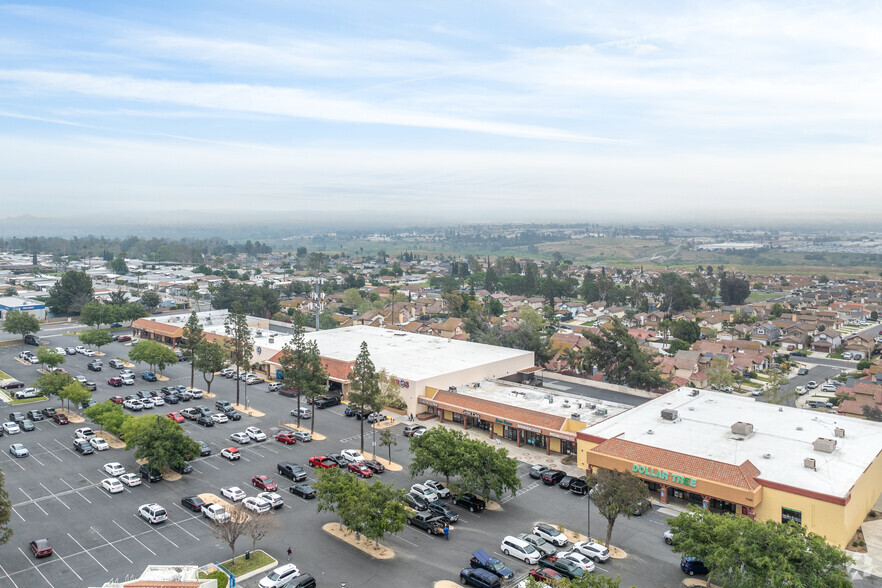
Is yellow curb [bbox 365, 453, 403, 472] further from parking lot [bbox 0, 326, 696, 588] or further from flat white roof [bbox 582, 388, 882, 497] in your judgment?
flat white roof [bbox 582, 388, 882, 497]

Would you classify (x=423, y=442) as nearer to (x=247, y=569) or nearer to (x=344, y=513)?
(x=344, y=513)

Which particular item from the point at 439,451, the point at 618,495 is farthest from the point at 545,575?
the point at 439,451

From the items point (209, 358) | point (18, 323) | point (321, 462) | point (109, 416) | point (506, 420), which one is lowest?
point (321, 462)

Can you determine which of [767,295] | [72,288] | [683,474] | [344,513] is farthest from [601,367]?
[767,295]

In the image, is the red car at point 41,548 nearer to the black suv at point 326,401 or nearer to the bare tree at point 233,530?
the bare tree at point 233,530

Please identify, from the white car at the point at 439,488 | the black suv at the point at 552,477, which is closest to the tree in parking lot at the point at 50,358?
the white car at the point at 439,488

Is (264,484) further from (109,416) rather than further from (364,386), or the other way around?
(109,416)

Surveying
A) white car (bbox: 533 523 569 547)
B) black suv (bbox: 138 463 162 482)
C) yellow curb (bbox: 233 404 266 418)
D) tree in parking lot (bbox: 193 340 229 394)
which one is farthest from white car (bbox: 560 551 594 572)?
tree in parking lot (bbox: 193 340 229 394)

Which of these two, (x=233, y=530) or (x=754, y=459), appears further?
(x=754, y=459)
